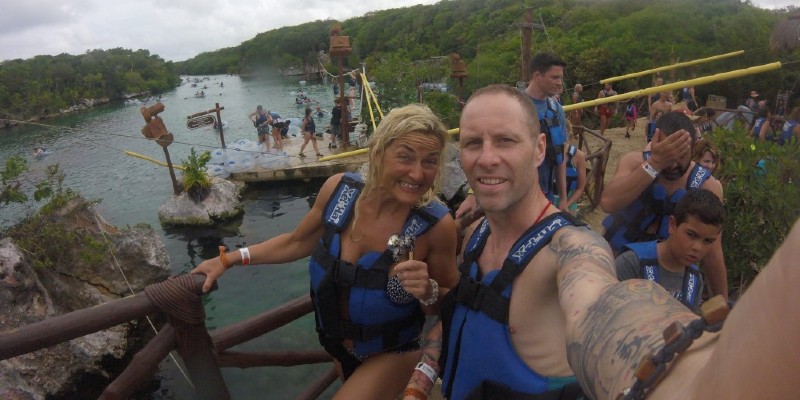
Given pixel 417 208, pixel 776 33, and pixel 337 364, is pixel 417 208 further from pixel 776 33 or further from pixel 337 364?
pixel 776 33

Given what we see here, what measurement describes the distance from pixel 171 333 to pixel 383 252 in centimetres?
120

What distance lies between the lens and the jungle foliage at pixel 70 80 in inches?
2394

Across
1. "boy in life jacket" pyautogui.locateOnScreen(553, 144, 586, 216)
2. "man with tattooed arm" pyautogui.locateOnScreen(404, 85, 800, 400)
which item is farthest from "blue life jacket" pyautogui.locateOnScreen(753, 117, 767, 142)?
"man with tattooed arm" pyautogui.locateOnScreen(404, 85, 800, 400)

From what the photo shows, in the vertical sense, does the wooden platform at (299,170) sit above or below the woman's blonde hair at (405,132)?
below

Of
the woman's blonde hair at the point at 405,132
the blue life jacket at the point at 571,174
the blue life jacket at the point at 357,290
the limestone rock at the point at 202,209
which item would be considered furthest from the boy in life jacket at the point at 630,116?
the blue life jacket at the point at 357,290

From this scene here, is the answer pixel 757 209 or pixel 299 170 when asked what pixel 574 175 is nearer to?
pixel 757 209

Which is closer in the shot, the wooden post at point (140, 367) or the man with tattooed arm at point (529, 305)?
the man with tattooed arm at point (529, 305)

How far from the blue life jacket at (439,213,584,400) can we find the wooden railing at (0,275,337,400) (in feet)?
4.34

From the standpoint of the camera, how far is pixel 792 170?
4.77 meters

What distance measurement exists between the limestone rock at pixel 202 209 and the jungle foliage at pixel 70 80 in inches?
1559

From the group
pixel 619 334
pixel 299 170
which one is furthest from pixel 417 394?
pixel 299 170

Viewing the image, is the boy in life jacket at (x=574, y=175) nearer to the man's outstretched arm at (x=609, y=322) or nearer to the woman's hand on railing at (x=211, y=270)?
the woman's hand on railing at (x=211, y=270)

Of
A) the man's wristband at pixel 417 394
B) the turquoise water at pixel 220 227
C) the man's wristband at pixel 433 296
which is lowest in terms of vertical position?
the turquoise water at pixel 220 227

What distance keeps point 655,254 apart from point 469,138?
1642mm
